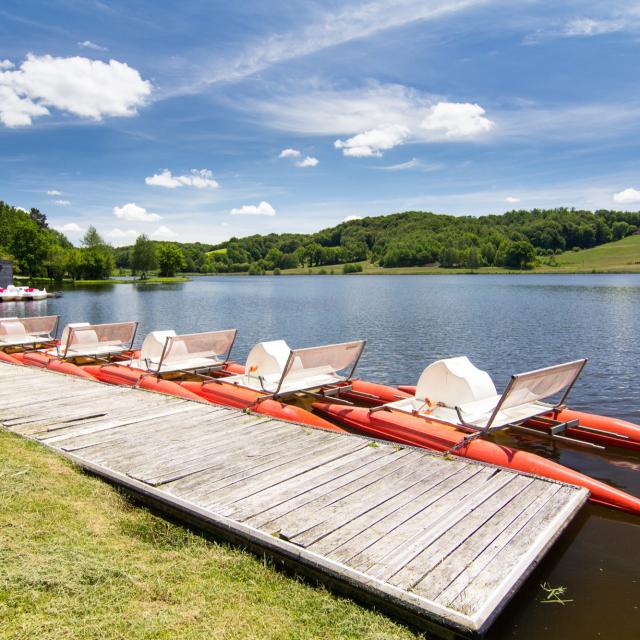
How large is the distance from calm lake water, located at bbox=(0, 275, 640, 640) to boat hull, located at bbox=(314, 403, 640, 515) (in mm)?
245

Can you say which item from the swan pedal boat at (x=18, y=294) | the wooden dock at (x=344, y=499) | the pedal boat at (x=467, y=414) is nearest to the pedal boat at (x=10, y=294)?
the swan pedal boat at (x=18, y=294)

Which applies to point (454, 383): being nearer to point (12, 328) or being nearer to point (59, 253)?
point (12, 328)

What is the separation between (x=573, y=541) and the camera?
5.92 m

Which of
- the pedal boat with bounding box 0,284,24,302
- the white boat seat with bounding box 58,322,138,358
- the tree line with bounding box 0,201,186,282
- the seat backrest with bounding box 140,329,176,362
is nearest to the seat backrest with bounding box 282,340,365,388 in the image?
the seat backrest with bounding box 140,329,176,362

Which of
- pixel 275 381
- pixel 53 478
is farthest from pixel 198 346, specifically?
pixel 53 478

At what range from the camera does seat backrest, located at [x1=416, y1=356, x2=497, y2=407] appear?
340 inches

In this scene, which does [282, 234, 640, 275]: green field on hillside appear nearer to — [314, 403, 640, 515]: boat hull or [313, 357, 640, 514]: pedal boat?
[313, 357, 640, 514]: pedal boat

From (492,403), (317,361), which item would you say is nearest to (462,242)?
(317,361)

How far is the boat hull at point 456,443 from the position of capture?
655 centimetres

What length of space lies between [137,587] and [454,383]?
19.8 feet

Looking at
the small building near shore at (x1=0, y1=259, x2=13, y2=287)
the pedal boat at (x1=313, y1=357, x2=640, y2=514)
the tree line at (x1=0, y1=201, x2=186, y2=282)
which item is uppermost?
the tree line at (x1=0, y1=201, x2=186, y2=282)

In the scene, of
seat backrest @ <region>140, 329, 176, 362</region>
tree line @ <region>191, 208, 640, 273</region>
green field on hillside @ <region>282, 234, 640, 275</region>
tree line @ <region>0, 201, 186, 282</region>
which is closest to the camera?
seat backrest @ <region>140, 329, 176, 362</region>

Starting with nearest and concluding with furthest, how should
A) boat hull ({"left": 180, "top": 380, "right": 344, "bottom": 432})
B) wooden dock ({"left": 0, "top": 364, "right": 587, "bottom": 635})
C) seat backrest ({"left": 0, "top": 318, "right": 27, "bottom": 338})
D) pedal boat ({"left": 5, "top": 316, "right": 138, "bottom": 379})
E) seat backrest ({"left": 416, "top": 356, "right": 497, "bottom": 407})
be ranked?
wooden dock ({"left": 0, "top": 364, "right": 587, "bottom": 635}) → seat backrest ({"left": 416, "top": 356, "right": 497, "bottom": 407}) → boat hull ({"left": 180, "top": 380, "right": 344, "bottom": 432}) → pedal boat ({"left": 5, "top": 316, "right": 138, "bottom": 379}) → seat backrest ({"left": 0, "top": 318, "right": 27, "bottom": 338})

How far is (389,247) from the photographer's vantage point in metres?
173
